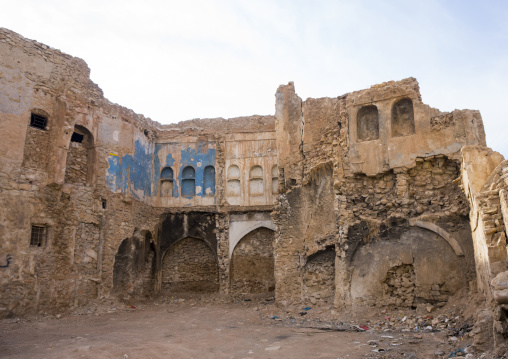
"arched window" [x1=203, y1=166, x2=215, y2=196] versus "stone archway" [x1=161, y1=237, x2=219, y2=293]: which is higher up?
"arched window" [x1=203, y1=166, x2=215, y2=196]

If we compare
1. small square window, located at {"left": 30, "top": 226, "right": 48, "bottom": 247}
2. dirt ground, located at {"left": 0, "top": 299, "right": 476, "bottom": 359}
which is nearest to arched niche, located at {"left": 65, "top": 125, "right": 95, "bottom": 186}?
small square window, located at {"left": 30, "top": 226, "right": 48, "bottom": 247}

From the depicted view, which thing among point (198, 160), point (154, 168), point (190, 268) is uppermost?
point (198, 160)

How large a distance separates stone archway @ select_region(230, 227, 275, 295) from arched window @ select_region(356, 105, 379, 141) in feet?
24.2

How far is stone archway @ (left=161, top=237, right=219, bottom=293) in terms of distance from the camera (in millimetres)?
17953

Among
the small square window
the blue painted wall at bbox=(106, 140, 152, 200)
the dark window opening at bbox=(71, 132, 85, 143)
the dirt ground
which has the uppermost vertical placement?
the dark window opening at bbox=(71, 132, 85, 143)

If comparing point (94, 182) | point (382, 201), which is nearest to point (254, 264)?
point (94, 182)

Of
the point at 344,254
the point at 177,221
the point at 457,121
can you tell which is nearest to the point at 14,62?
the point at 177,221

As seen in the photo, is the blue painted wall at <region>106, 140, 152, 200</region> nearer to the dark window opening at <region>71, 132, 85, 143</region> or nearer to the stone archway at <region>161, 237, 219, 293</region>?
the dark window opening at <region>71, 132, 85, 143</region>

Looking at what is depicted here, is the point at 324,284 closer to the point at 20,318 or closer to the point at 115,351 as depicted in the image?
the point at 115,351

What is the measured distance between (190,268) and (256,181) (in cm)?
453

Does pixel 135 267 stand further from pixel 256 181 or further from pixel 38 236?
pixel 256 181

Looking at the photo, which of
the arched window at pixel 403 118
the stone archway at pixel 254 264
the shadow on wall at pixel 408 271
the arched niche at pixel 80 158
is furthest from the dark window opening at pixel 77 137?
the arched window at pixel 403 118

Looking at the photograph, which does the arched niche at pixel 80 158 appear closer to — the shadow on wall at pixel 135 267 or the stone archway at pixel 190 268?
the shadow on wall at pixel 135 267

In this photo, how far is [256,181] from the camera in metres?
18.5
